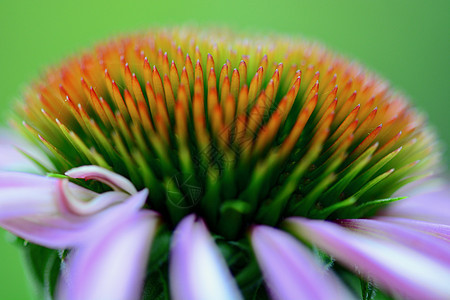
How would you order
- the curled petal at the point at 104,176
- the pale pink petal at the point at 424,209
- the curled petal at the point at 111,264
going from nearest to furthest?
1. the curled petal at the point at 111,264
2. the curled petal at the point at 104,176
3. the pale pink petal at the point at 424,209

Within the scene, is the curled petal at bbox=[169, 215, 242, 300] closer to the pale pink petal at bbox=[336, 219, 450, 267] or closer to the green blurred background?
the pale pink petal at bbox=[336, 219, 450, 267]

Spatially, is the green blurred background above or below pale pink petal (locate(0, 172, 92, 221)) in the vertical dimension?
below

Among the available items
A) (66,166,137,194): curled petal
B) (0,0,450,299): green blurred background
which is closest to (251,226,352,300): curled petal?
(66,166,137,194): curled petal

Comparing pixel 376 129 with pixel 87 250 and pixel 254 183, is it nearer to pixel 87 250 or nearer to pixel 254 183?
pixel 254 183

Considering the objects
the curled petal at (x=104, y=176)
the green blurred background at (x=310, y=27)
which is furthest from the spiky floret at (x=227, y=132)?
the green blurred background at (x=310, y=27)

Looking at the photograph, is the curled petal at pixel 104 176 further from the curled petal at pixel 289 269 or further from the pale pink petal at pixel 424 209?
the pale pink petal at pixel 424 209

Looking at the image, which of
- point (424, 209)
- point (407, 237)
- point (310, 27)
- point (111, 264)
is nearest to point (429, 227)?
point (407, 237)
